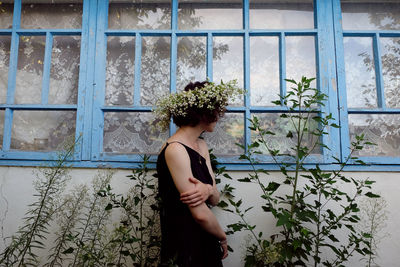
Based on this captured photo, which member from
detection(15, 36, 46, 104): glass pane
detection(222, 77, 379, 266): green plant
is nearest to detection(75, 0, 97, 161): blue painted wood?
detection(15, 36, 46, 104): glass pane

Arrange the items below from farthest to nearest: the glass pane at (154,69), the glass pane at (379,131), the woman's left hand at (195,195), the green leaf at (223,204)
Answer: the glass pane at (154,69)
the glass pane at (379,131)
the green leaf at (223,204)
the woman's left hand at (195,195)

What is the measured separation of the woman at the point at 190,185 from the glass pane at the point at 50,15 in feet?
4.55

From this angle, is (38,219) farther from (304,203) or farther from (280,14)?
(280,14)

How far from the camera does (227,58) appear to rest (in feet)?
8.40

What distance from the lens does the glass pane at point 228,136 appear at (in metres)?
2.39

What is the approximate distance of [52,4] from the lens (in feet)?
8.74

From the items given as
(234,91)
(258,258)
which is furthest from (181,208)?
(234,91)

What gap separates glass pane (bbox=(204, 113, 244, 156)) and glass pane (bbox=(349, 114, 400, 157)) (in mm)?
917

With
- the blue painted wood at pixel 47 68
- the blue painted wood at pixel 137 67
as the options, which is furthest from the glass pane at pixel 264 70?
the blue painted wood at pixel 47 68

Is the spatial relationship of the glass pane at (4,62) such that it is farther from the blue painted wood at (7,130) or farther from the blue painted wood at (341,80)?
the blue painted wood at (341,80)

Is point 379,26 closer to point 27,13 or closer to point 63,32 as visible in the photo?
point 63,32

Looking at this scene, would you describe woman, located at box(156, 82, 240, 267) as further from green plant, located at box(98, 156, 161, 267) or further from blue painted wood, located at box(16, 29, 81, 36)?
blue painted wood, located at box(16, 29, 81, 36)

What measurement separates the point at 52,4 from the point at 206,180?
7.19ft

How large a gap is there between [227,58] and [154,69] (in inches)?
25.3
